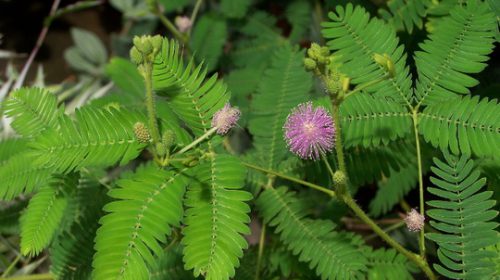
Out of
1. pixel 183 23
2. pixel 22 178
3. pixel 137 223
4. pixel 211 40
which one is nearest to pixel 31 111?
pixel 22 178

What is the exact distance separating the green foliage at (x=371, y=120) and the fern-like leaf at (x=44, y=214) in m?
0.72

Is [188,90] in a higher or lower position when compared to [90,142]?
higher

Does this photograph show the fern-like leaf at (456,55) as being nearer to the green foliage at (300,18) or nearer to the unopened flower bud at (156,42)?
the unopened flower bud at (156,42)

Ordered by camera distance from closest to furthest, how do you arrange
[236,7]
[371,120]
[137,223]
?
[137,223]
[371,120]
[236,7]

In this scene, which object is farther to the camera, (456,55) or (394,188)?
(394,188)

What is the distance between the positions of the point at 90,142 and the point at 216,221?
0.33 m

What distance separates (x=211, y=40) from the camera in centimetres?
218

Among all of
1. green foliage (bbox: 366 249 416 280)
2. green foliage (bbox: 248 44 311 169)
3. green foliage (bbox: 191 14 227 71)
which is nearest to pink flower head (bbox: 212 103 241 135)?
green foliage (bbox: 248 44 311 169)

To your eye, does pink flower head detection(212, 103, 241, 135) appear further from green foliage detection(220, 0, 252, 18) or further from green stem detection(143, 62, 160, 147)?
green foliage detection(220, 0, 252, 18)

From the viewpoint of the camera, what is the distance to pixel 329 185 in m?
1.44

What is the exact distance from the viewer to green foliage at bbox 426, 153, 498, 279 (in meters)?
1.11

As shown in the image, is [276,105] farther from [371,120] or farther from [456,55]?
[456,55]

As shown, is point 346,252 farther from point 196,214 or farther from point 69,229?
point 69,229

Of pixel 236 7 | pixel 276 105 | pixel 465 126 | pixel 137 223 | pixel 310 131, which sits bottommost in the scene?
pixel 137 223
